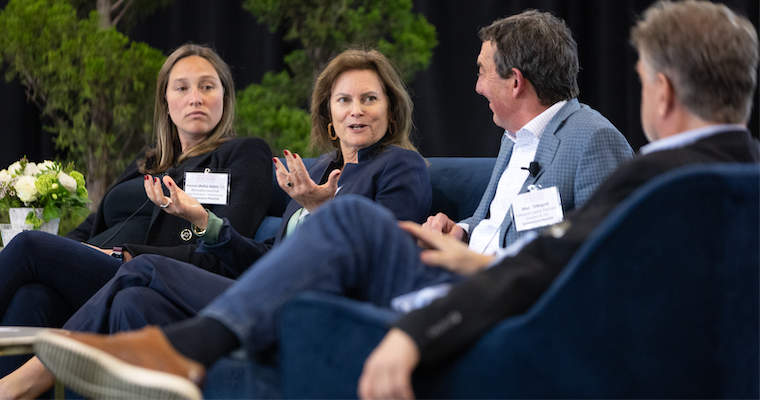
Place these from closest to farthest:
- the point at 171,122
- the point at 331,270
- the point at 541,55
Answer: the point at 331,270, the point at 541,55, the point at 171,122

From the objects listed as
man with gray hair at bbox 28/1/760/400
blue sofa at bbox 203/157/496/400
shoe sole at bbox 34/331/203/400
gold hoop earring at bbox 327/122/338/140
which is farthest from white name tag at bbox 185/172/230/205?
shoe sole at bbox 34/331/203/400

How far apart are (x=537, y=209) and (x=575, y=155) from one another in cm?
18

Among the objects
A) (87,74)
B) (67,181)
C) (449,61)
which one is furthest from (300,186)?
(449,61)

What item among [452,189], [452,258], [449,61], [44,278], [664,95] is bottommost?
[44,278]

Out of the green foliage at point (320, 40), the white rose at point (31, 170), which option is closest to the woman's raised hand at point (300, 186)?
the white rose at point (31, 170)

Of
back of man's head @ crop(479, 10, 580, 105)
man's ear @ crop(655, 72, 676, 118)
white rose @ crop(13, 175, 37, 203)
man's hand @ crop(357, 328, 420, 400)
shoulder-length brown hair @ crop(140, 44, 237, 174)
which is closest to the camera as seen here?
man's hand @ crop(357, 328, 420, 400)

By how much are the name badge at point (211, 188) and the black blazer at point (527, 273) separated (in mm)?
1747

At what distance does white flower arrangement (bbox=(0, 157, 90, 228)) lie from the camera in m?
2.53

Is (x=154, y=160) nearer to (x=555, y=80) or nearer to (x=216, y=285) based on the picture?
(x=216, y=285)

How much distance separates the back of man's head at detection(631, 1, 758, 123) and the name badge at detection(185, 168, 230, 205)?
1809 millimetres

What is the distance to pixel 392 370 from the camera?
96 centimetres

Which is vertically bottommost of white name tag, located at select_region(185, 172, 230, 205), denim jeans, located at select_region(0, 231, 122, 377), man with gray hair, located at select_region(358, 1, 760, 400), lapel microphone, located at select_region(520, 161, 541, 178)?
denim jeans, located at select_region(0, 231, 122, 377)

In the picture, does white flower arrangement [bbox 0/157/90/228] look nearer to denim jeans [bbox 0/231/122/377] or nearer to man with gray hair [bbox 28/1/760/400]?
denim jeans [bbox 0/231/122/377]

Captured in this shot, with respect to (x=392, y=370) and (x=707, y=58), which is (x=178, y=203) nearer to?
(x=392, y=370)
